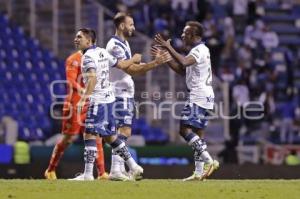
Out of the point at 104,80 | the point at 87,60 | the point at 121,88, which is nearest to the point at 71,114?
the point at 121,88

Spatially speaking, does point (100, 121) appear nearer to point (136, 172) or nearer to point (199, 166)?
point (136, 172)

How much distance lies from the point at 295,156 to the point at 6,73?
28.1ft

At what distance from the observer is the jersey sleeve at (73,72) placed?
17.5 m

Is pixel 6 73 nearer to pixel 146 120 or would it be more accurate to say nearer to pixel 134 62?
pixel 146 120

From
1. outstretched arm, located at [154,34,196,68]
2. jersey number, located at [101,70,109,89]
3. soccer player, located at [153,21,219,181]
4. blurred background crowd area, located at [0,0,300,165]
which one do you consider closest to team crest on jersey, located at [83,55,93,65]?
jersey number, located at [101,70,109,89]

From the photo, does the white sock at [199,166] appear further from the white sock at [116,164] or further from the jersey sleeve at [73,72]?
the jersey sleeve at [73,72]

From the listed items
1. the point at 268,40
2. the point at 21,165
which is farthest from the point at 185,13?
the point at 21,165

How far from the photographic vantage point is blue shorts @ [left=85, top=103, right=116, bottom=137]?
15367 mm

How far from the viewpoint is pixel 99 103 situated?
1552 centimetres

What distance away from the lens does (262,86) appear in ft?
99.7

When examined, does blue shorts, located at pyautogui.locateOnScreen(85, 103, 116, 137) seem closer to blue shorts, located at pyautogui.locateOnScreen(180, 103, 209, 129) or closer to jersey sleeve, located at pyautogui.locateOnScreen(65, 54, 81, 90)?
blue shorts, located at pyautogui.locateOnScreen(180, 103, 209, 129)

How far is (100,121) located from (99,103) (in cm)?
32

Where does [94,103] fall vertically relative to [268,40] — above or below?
below
